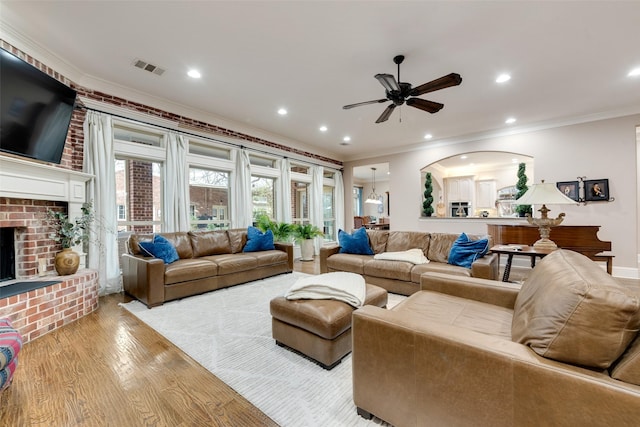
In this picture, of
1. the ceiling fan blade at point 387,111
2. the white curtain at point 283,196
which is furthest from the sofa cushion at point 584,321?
the white curtain at point 283,196

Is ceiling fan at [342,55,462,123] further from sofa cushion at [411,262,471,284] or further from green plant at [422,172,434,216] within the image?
green plant at [422,172,434,216]

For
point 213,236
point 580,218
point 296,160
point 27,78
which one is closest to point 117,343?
point 213,236

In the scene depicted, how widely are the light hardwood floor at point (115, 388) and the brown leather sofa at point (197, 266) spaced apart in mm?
797

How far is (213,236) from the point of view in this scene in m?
4.41

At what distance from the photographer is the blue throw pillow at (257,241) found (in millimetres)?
4638

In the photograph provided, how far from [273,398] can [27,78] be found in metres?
3.61

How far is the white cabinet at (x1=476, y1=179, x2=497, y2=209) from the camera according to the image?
893 cm

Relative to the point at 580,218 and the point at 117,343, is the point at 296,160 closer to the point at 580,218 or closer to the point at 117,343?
the point at 117,343

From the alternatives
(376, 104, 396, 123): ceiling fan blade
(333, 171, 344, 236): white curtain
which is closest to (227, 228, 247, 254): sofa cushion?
(376, 104, 396, 123): ceiling fan blade

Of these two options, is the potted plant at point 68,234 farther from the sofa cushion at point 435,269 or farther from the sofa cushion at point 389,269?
the sofa cushion at point 435,269

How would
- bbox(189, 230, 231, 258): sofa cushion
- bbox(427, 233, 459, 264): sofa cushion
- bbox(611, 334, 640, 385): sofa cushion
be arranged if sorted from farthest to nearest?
bbox(189, 230, 231, 258): sofa cushion → bbox(427, 233, 459, 264): sofa cushion → bbox(611, 334, 640, 385): sofa cushion

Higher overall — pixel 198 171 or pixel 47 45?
pixel 47 45

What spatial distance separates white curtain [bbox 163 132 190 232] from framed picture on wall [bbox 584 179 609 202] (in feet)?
23.3

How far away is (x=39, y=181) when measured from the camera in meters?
2.82
